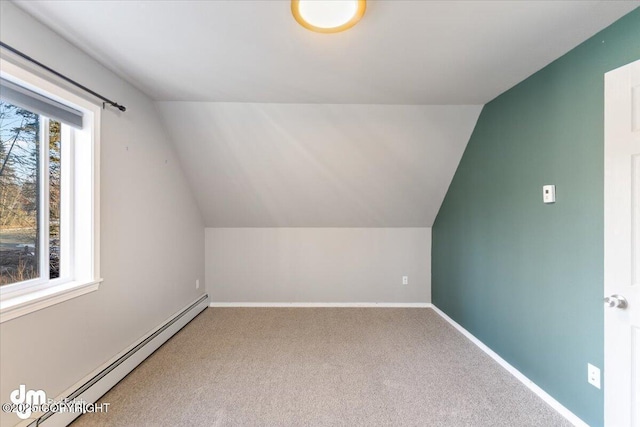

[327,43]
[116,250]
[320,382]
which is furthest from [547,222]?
[116,250]

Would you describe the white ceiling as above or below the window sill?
above

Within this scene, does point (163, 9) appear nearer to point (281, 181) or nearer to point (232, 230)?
point (281, 181)

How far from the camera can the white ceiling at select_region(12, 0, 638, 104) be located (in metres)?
1.37

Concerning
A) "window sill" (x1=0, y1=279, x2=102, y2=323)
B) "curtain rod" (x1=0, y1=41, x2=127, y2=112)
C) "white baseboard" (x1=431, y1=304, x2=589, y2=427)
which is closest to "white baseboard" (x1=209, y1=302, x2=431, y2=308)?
"white baseboard" (x1=431, y1=304, x2=589, y2=427)

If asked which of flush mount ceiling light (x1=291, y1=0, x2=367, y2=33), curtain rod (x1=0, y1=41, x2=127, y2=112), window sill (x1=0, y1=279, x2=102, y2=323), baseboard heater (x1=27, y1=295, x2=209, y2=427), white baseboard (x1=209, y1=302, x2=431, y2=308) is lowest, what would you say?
white baseboard (x1=209, y1=302, x2=431, y2=308)

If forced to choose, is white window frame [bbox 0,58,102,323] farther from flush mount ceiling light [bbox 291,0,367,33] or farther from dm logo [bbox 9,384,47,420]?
flush mount ceiling light [bbox 291,0,367,33]

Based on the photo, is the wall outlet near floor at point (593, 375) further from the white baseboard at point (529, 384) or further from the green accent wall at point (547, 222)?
the white baseboard at point (529, 384)

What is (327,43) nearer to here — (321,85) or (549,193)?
(321,85)

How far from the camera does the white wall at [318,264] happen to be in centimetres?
378

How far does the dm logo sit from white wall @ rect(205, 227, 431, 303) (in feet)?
7.55

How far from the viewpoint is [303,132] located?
276 centimetres

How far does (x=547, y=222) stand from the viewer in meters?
1.87

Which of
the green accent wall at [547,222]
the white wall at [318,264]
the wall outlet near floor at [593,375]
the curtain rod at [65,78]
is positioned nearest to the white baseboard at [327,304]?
the white wall at [318,264]

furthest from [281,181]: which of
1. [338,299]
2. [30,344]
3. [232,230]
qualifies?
[30,344]
